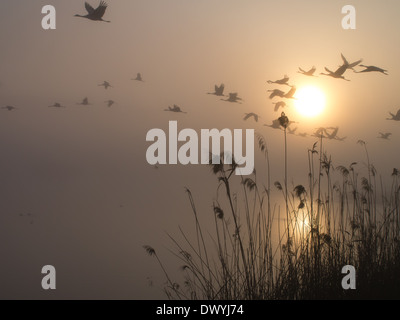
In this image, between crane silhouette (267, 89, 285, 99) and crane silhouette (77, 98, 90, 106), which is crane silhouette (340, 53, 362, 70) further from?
crane silhouette (77, 98, 90, 106)

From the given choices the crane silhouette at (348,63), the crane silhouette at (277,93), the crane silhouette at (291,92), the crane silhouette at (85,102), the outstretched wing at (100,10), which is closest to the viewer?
the crane silhouette at (348,63)

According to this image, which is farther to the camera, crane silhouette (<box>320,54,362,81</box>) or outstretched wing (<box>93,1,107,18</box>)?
outstretched wing (<box>93,1,107,18</box>)

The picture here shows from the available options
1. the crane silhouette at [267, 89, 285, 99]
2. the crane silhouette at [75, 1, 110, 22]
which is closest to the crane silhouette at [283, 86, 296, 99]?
the crane silhouette at [267, 89, 285, 99]

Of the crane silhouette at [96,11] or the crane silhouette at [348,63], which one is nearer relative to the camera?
the crane silhouette at [348,63]

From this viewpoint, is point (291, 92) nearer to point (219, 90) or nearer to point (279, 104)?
point (279, 104)

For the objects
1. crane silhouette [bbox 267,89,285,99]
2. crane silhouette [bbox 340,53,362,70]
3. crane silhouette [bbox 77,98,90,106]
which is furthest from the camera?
crane silhouette [bbox 77,98,90,106]

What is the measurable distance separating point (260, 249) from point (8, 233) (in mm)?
7363

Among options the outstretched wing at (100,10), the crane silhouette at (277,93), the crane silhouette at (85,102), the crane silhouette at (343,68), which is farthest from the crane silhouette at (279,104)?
the crane silhouette at (85,102)

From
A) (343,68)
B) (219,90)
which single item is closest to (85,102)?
(219,90)

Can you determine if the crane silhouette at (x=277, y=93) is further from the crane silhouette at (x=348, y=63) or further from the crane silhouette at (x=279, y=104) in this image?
the crane silhouette at (x=348, y=63)

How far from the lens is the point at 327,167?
3.97 m

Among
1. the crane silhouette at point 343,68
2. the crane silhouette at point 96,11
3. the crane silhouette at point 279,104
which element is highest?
the crane silhouette at point 96,11

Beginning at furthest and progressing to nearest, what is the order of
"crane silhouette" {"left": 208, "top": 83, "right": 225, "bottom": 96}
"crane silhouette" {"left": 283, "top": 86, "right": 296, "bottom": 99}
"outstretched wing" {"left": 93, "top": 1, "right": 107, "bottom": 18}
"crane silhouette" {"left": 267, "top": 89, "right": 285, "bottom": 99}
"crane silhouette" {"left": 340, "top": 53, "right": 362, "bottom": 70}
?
"crane silhouette" {"left": 208, "top": 83, "right": 225, "bottom": 96} < "crane silhouette" {"left": 267, "top": 89, "right": 285, "bottom": 99} < "crane silhouette" {"left": 283, "top": 86, "right": 296, "bottom": 99} < "outstretched wing" {"left": 93, "top": 1, "right": 107, "bottom": 18} < "crane silhouette" {"left": 340, "top": 53, "right": 362, "bottom": 70}
